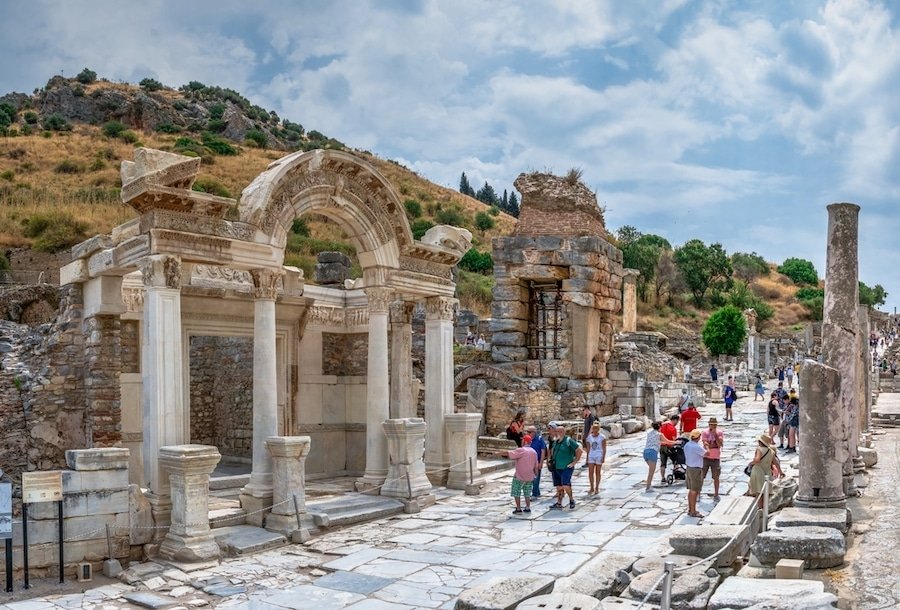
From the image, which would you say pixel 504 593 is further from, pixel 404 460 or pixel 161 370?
pixel 404 460

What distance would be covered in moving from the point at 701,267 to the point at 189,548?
67434mm

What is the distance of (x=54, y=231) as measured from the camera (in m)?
36.1

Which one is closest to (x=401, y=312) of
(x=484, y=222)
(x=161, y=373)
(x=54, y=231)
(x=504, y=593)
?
(x=161, y=373)

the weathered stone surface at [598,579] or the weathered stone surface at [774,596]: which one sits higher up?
the weathered stone surface at [774,596]

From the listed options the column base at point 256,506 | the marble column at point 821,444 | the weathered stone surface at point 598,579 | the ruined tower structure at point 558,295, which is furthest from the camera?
the ruined tower structure at point 558,295

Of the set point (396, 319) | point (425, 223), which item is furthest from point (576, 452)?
point (425, 223)

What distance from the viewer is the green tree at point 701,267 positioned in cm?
7162

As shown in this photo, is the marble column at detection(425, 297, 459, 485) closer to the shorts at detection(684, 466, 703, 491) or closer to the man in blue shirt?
the man in blue shirt

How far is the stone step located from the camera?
1205cm

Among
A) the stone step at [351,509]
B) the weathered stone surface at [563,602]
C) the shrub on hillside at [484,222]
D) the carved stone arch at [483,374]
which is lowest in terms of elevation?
the stone step at [351,509]

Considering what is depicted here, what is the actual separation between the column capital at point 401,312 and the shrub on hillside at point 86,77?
72.1m

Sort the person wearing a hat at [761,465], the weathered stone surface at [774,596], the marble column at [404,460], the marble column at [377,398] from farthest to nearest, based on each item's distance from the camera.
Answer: the marble column at [377,398], the marble column at [404,460], the person wearing a hat at [761,465], the weathered stone surface at [774,596]

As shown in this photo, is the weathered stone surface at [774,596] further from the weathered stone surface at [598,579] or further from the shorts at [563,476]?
the shorts at [563,476]

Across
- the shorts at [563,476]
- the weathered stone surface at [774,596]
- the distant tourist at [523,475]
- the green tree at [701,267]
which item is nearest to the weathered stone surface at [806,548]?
the weathered stone surface at [774,596]
